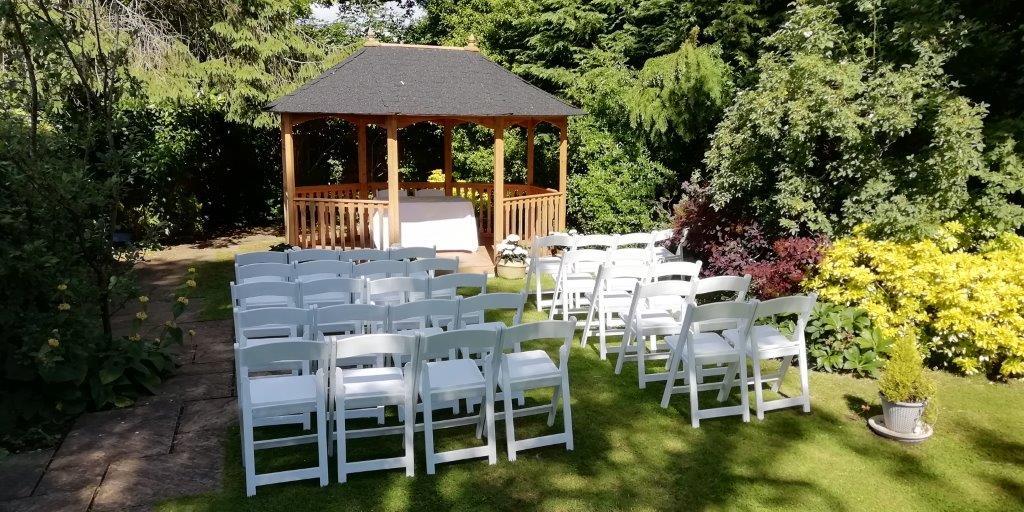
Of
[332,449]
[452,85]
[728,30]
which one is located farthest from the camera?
[728,30]

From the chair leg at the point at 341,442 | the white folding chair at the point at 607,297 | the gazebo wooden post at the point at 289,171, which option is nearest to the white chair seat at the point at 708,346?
the white folding chair at the point at 607,297

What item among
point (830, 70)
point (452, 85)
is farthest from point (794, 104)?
point (452, 85)

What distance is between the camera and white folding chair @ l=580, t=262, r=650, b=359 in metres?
7.70

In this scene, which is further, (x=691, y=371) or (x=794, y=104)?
(x=794, y=104)

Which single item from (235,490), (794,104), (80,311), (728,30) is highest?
(728,30)

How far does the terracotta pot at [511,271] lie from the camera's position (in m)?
11.6

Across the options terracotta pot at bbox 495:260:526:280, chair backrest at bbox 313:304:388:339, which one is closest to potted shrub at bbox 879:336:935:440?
chair backrest at bbox 313:304:388:339

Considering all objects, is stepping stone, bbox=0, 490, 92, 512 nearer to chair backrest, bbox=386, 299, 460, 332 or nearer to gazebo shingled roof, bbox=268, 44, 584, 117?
chair backrest, bbox=386, 299, 460, 332

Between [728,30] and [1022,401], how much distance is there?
10.5 m

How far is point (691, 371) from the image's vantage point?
5.93 metres

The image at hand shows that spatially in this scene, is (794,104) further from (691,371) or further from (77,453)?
(77,453)

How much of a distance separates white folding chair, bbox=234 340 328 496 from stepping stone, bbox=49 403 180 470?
1025 millimetres

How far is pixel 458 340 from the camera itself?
490 centimetres

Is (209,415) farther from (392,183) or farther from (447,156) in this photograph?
(447,156)
